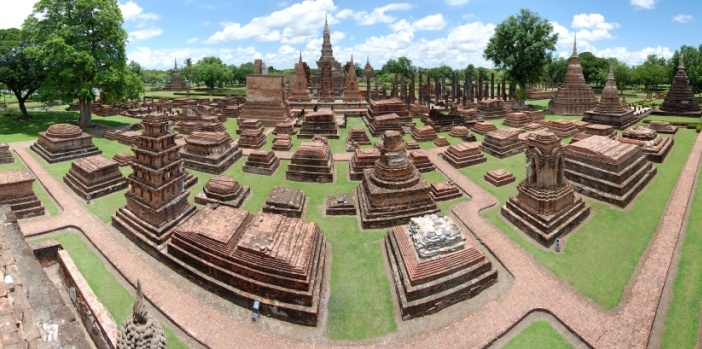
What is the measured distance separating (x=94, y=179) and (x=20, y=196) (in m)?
2.72

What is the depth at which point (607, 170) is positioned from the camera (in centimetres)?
1688

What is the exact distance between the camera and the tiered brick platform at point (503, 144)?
24.4 metres

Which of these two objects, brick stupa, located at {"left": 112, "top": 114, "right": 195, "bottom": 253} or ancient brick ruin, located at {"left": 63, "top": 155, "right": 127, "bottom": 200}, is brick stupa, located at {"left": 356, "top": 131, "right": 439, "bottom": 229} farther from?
ancient brick ruin, located at {"left": 63, "top": 155, "right": 127, "bottom": 200}

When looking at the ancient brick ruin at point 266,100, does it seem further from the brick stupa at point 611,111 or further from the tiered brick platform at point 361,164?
the brick stupa at point 611,111

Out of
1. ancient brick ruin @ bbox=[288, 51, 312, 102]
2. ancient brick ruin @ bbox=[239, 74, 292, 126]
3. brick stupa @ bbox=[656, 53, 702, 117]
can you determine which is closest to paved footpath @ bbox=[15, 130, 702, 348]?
ancient brick ruin @ bbox=[239, 74, 292, 126]

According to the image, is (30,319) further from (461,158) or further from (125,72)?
(125,72)

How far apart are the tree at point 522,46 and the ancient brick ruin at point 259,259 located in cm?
4025

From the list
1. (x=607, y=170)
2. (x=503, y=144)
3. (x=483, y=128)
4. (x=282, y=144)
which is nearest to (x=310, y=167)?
(x=282, y=144)

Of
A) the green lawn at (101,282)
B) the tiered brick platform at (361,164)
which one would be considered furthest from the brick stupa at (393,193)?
the green lawn at (101,282)

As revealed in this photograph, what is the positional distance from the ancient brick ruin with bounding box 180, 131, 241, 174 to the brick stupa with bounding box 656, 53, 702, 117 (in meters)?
41.0

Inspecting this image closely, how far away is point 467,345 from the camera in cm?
917

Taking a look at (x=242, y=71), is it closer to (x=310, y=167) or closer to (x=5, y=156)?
(x=5, y=156)

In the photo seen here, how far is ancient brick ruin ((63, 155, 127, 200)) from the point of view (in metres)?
17.5

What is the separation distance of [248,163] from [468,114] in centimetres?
2324
